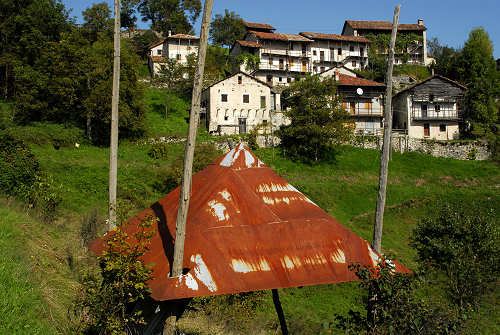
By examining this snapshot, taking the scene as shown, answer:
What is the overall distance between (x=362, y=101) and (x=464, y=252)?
3748 centimetres

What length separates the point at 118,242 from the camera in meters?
8.17

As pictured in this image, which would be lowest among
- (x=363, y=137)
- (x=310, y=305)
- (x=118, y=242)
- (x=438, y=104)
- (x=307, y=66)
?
(x=310, y=305)

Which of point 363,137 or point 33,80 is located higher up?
point 33,80

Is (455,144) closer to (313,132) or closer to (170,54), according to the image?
(313,132)

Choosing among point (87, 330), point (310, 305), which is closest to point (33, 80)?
point (310, 305)

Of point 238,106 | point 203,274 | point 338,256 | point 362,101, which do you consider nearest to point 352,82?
point 362,101

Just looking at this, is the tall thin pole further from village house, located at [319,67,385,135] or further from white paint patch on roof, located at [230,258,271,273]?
village house, located at [319,67,385,135]

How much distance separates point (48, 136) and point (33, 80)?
759 cm

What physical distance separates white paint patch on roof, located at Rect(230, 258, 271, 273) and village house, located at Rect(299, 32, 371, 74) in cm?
6907

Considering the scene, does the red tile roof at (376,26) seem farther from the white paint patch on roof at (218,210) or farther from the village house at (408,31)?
the white paint patch on roof at (218,210)

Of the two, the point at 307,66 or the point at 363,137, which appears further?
the point at 307,66

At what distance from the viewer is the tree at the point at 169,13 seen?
78.6 metres

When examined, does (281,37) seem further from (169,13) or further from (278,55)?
(169,13)

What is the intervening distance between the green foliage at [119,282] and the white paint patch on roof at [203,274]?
1099mm
